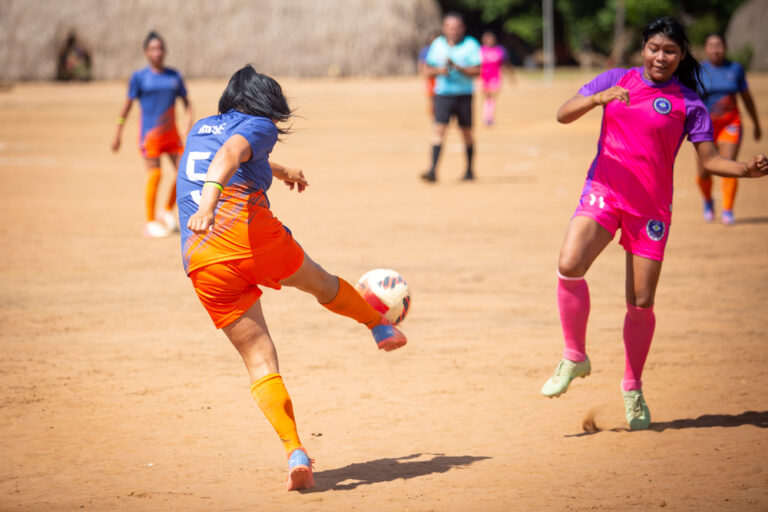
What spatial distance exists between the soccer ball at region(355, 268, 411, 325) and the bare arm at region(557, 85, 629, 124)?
1.29m

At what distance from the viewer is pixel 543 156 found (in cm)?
1803

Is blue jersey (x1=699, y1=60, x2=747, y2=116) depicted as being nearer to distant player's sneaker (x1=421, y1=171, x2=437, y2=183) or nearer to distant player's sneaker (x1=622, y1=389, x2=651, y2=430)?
distant player's sneaker (x1=421, y1=171, x2=437, y2=183)

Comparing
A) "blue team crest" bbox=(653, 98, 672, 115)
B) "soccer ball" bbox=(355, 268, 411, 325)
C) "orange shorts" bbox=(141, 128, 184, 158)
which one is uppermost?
"blue team crest" bbox=(653, 98, 672, 115)

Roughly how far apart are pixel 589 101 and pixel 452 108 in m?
9.99

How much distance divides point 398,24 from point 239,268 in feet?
131

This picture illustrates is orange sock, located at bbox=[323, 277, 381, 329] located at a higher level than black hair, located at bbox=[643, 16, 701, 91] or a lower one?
lower

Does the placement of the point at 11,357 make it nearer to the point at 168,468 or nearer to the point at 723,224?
the point at 168,468

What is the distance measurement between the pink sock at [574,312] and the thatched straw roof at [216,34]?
37760 millimetres

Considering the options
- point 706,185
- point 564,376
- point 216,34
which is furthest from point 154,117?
point 216,34

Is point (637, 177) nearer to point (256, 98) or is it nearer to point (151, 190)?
point (256, 98)

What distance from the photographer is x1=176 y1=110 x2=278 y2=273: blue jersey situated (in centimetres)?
404

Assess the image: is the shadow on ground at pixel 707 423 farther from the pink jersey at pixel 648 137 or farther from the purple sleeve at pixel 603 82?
the purple sleeve at pixel 603 82

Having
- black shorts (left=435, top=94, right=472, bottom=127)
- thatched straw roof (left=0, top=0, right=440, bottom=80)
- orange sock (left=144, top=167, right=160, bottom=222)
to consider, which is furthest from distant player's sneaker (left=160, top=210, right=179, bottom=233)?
thatched straw roof (left=0, top=0, right=440, bottom=80)

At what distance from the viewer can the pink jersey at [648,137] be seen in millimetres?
4785
